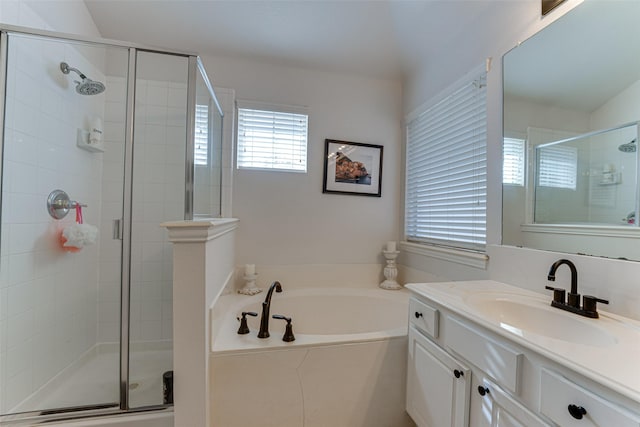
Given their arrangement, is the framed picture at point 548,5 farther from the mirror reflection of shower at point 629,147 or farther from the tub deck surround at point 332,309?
the tub deck surround at point 332,309

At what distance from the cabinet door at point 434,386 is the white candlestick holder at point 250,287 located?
1.22m

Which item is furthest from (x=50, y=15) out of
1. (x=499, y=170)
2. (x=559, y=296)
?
(x=559, y=296)

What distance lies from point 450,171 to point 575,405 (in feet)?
4.96

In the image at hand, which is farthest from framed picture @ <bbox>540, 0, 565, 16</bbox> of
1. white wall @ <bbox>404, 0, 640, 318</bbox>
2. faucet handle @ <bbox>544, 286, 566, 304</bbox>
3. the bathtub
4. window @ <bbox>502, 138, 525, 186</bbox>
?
the bathtub

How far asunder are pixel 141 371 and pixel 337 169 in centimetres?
194

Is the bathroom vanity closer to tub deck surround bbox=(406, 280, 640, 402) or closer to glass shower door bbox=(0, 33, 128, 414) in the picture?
tub deck surround bbox=(406, 280, 640, 402)

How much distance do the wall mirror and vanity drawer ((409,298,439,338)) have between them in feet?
2.09

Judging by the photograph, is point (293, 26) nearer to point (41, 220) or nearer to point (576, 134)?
point (576, 134)

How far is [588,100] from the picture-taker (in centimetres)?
113

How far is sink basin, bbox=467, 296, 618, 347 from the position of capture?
0.87 m

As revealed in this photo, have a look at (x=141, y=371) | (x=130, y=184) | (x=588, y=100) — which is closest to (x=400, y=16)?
(x=588, y=100)

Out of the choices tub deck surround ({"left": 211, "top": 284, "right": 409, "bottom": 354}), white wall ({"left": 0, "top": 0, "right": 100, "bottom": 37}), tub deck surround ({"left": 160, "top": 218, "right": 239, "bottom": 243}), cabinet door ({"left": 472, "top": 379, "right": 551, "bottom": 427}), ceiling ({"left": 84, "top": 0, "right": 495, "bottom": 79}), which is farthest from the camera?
tub deck surround ({"left": 211, "top": 284, "right": 409, "bottom": 354})

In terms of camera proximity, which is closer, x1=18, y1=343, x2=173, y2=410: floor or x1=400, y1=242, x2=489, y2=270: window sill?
x1=18, y1=343, x2=173, y2=410: floor

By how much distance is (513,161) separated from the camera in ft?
4.70
